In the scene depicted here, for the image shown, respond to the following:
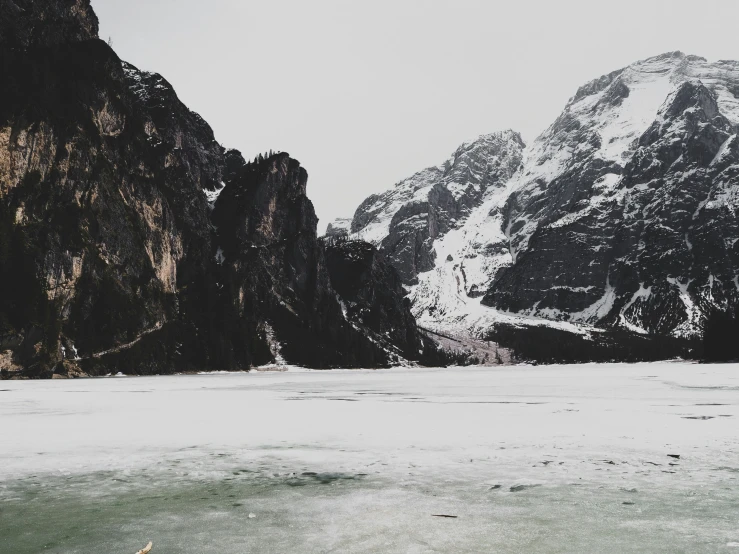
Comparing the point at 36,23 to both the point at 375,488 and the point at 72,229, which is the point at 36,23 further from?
the point at 375,488

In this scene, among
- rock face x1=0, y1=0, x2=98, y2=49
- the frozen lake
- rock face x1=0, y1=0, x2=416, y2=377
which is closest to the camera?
the frozen lake

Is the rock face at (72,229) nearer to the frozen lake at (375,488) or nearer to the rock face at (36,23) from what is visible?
the rock face at (36,23)

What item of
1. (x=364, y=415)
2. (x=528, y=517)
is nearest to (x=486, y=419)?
(x=364, y=415)

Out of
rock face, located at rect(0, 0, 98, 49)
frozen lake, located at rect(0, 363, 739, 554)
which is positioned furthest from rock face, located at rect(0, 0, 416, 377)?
frozen lake, located at rect(0, 363, 739, 554)

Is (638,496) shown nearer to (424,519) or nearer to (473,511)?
(473,511)

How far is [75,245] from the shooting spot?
485ft

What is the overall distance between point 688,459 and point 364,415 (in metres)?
16.1

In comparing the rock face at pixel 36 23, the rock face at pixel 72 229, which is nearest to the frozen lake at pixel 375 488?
the rock face at pixel 72 229

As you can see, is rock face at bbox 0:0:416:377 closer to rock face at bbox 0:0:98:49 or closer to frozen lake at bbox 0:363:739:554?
rock face at bbox 0:0:98:49

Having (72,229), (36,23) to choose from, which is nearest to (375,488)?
(72,229)

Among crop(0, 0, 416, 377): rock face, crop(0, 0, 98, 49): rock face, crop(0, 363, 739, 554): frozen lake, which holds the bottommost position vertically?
crop(0, 363, 739, 554): frozen lake

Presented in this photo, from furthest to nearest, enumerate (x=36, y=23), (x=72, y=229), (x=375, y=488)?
(x=36, y=23) → (x=72, y=229) → (x=375, y=488)

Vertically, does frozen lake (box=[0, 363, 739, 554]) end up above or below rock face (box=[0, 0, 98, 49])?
below

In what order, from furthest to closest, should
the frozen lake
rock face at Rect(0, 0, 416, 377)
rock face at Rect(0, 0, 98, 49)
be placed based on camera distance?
1. rock face at Rect(0, 0, 98, 49)
2. rock face at Rect(0, 0, 416, 377)
3. the frozen lake
